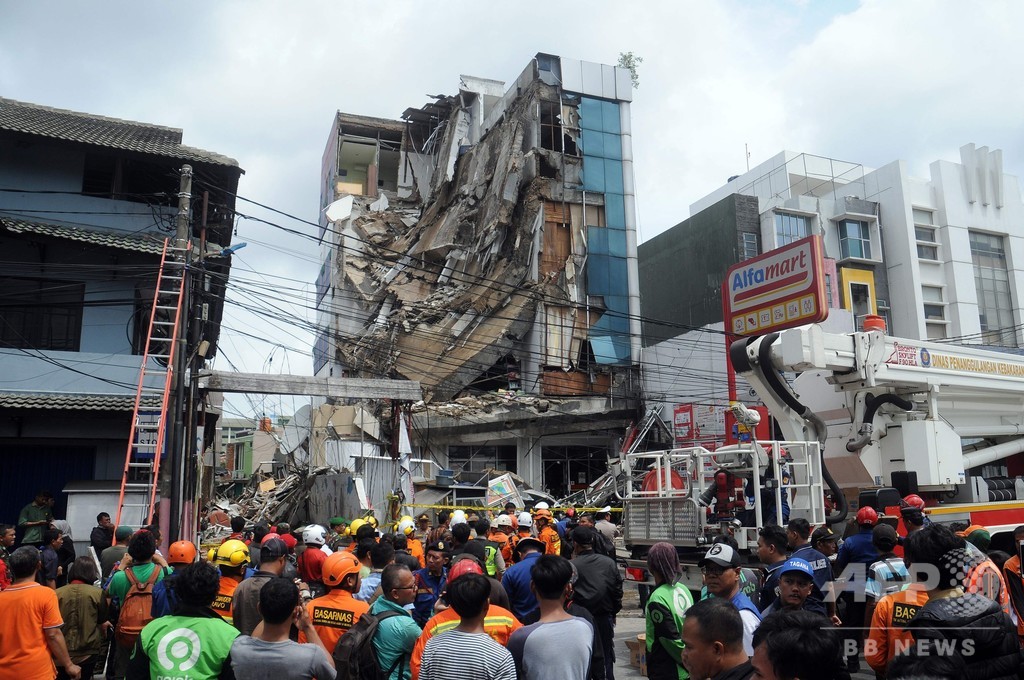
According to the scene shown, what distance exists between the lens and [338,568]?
185 inches

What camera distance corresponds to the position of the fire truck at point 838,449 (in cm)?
891

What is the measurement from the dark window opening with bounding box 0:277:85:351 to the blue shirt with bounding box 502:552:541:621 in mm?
13810

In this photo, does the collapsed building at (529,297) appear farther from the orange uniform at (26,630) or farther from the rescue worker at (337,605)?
the rescue worker at (337,605)

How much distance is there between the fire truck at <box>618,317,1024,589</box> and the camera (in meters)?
8.91

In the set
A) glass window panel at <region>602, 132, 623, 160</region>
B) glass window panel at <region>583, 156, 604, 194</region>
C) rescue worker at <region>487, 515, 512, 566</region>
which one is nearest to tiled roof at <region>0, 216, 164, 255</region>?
rescue worker at <region>487, 515, 512, 566</region>

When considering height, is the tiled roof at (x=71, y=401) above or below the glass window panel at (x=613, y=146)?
below

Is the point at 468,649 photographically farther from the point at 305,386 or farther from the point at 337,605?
the point at 305,386

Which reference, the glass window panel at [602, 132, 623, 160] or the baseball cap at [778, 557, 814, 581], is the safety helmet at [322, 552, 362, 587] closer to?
the baseball cap at [778, 557, 814, 581]

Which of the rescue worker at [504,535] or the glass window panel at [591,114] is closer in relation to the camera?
the rescue worker at [504,535]

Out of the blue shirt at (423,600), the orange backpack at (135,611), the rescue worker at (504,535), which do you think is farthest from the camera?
the rescue worker at (504,535)

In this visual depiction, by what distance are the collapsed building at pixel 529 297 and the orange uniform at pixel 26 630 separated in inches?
1017

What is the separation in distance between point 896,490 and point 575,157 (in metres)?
29.1

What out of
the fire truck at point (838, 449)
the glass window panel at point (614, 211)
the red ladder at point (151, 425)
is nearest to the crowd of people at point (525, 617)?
the fire truck at point (838, 449)

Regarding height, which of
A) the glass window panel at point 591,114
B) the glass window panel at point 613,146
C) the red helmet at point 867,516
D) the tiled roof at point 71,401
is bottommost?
the red helmet at point 867,516
